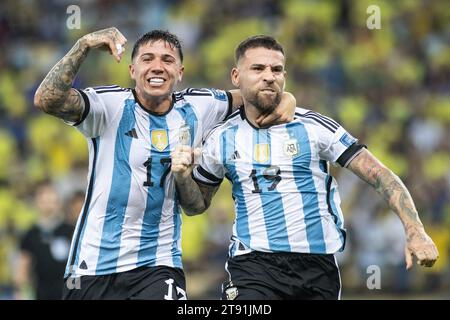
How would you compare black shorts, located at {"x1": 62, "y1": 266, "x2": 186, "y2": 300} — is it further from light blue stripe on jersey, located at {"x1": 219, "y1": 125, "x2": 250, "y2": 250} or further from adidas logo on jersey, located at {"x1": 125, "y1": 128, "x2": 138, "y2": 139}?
adidas logo on jersey, located at {"x1": 125, "y1": 128, "x2": 138, "y2": 139}

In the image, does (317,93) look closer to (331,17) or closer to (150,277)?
(331,17)

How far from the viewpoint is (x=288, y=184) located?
632 centimetres

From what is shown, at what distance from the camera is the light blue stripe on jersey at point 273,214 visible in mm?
6242

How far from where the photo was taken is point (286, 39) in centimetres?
1525

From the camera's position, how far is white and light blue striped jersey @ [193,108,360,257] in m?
6.27

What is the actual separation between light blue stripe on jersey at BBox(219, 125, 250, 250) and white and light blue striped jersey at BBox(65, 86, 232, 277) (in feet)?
0.86

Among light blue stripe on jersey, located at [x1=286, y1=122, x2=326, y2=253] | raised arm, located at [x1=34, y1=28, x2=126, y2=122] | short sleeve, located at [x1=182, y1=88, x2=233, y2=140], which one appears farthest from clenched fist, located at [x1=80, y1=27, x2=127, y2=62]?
light blue stripe on jersey, located at [x1=286, y1=122, x2=326, y2=253]

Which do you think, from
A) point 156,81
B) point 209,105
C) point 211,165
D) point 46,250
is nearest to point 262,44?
point 209,105

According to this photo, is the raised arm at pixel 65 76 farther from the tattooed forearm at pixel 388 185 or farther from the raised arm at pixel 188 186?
the tattooed forearm at pixel 388 185

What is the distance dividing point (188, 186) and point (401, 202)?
1352mm

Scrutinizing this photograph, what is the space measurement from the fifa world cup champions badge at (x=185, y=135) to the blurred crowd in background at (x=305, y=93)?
17.3 feet

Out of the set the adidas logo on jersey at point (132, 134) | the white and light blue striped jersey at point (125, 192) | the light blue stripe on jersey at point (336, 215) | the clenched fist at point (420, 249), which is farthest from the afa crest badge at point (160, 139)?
the clenched fist at point (420, 249)

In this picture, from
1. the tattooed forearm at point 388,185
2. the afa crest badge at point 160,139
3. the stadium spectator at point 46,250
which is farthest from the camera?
the stadium spectator at point 46,250
